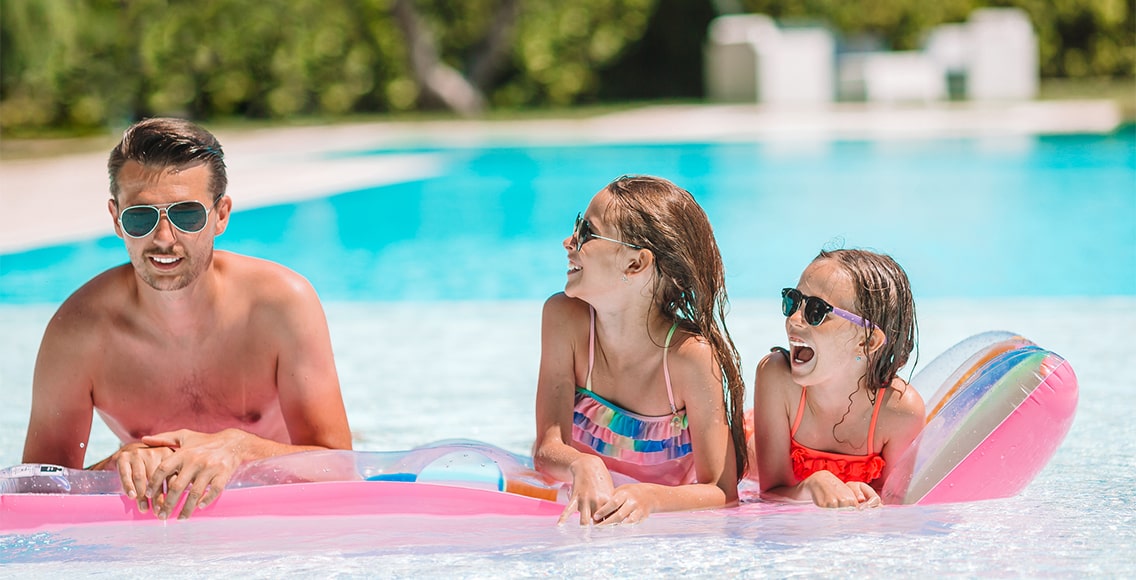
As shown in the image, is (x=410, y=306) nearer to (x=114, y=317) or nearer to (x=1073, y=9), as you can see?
(x=114, y=317)

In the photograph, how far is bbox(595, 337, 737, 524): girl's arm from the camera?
335 centimetres

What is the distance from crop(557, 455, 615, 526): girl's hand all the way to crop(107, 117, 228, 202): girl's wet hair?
1.13 meters

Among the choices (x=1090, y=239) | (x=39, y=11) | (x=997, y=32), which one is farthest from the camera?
(x=997, y=32)

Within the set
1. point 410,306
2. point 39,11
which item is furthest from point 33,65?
point 410,306

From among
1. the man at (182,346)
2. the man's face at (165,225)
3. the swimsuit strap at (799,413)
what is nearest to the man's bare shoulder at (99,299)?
the man at (182,346)

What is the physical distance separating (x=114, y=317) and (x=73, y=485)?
0.44m

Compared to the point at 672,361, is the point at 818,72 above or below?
above

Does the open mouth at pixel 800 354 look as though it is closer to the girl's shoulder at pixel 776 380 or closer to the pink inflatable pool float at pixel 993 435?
the girl's shoulder at pixel 776 380

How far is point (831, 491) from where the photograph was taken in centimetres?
335

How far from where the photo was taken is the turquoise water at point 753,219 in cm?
895

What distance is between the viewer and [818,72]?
23.1 meters

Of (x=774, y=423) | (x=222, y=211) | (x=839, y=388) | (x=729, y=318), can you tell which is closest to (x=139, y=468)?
(x=222, y=211)

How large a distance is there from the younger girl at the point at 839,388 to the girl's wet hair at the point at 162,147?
4.92 ft

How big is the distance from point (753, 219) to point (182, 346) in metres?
8.59
